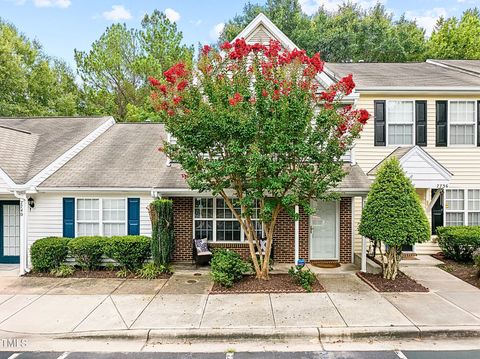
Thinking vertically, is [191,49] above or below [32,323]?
above

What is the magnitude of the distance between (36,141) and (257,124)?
1043 cm

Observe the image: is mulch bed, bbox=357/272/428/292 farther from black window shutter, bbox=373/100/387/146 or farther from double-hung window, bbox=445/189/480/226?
black window shutter, bbox=373/100/387/146

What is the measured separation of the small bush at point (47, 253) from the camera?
36.7ft

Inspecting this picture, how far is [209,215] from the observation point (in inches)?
498

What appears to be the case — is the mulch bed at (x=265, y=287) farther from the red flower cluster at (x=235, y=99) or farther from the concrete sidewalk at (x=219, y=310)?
the red flower cluster at (x=235, y=99)

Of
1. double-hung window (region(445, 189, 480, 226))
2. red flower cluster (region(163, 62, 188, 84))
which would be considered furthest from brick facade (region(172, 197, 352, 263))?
red flower cluster (region(163, 62, 188, 84))

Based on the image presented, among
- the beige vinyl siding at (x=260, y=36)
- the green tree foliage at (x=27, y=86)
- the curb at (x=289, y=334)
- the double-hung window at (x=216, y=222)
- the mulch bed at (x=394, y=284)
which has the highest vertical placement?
the green tree foliage at (x=27, y=86)

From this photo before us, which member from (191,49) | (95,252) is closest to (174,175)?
(95,252)

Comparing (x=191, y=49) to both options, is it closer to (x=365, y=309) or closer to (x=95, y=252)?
(x=95, y=252)

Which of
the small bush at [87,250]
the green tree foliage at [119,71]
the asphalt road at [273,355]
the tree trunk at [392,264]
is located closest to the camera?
the asphalt road at [273,355]

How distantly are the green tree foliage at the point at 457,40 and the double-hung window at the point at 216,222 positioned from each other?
968 inches

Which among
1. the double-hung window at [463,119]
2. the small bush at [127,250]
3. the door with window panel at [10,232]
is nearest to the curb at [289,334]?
the small bush at [127,250]

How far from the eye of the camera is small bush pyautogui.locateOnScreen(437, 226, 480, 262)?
39.5ft

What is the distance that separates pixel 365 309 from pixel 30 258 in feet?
32.6
